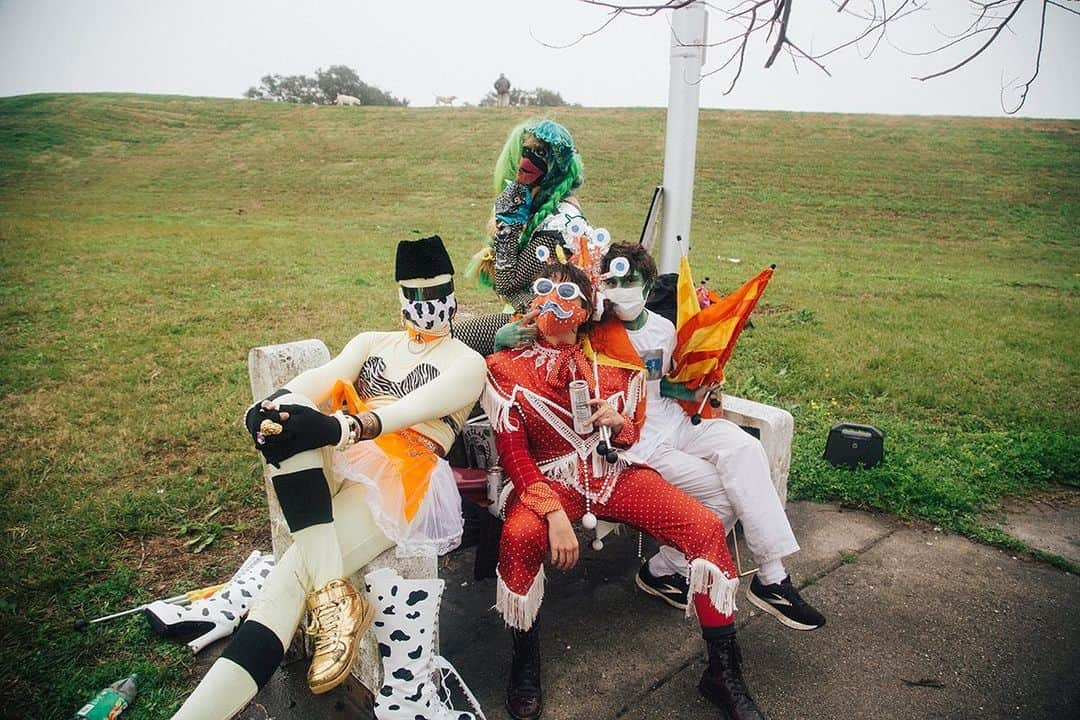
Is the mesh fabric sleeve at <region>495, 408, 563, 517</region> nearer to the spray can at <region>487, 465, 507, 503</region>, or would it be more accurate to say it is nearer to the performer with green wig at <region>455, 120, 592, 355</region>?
the spray can at <region>487, 465, 507, 503</region>

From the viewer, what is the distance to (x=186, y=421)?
4.78 m

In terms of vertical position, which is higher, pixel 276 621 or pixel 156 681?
pixel 276 621

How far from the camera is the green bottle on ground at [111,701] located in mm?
2340

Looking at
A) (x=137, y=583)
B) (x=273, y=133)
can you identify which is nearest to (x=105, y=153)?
(x=273, y=133)

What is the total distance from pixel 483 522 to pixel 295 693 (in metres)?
0.93

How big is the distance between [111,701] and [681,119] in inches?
146

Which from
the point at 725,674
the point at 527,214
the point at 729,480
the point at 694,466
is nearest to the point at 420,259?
the point at 527,214

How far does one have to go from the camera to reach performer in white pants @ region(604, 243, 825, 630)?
8.75 ft

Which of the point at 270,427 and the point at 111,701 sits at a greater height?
the point at 270,427

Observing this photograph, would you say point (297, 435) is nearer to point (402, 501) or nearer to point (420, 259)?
point (402, 501)

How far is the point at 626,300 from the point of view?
298 cm

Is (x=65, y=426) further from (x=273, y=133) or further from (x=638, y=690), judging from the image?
(x=273, y=133)

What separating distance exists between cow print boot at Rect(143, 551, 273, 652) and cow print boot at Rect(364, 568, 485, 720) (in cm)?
74

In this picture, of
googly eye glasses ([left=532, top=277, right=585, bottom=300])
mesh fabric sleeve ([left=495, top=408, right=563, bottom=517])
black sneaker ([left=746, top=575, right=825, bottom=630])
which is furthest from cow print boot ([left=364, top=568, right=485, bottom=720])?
black sneaker ([left=746, top=575, right=825, bottom=630])
